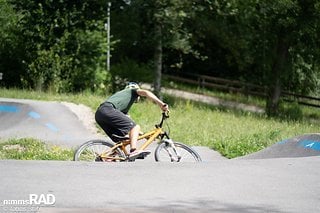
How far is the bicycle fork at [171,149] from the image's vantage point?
326 inches

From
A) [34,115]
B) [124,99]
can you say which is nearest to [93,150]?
[124,99]

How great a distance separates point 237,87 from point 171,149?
1098 inches

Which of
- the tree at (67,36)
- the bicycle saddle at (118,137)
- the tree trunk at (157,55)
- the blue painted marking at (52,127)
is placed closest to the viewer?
the bicycle saddle at (118,137)

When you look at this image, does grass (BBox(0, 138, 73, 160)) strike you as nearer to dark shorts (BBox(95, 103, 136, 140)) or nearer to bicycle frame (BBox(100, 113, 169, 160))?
bicycle frame (BBox(100, 113, 169, 160))

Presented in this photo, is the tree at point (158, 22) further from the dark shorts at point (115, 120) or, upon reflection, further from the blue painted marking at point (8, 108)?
the dark shorts at point (115, 120)

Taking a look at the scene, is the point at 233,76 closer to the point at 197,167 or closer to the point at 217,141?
the point at 217,141

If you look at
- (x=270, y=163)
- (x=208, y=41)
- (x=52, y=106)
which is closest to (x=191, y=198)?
(x=270, y=163)

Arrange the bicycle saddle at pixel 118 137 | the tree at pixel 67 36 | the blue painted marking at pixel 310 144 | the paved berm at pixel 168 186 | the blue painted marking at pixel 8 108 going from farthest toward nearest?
the tree at pixel 67 36
the blue painted marking at pixel 8 108
the blue painted marking at pixel 310 144
the bicycle saddle at pixel 118 137
the paved berm at pixel 168 186

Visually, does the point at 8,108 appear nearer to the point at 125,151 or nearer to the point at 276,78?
the point at 125,151

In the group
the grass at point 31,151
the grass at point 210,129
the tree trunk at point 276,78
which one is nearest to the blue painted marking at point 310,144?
the grass at point 210,129

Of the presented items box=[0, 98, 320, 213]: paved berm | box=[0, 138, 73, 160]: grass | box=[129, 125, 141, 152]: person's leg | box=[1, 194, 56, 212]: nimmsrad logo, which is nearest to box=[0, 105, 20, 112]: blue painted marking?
box=[0, 138, 73, 160]: grass

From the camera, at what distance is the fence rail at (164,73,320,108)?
1204 inches

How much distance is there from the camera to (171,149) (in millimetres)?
8367

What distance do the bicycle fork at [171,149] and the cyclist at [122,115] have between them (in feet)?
1.21
